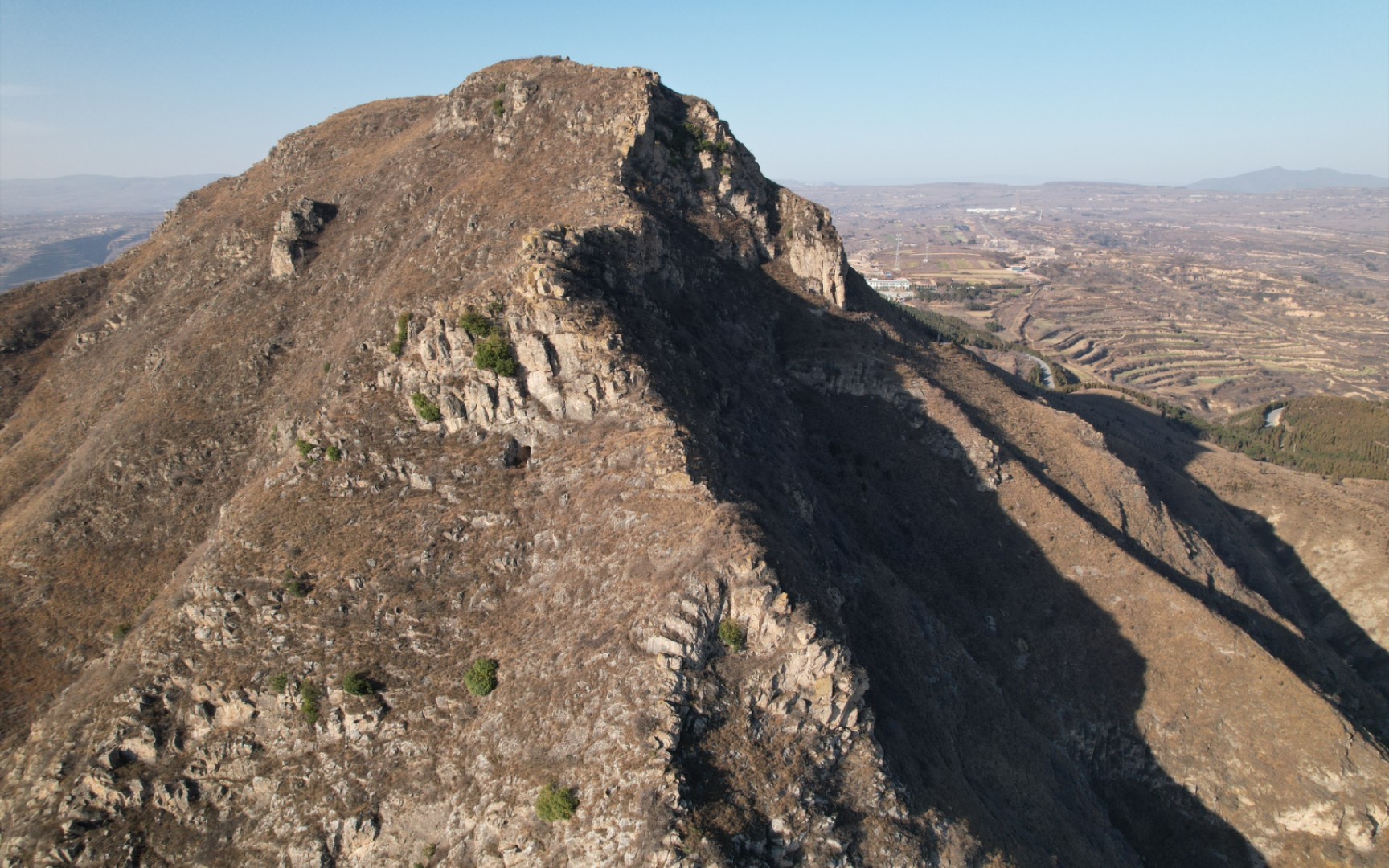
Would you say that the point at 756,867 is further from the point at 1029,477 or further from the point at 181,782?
the point at 1029,477

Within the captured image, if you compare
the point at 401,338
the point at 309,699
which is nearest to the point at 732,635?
the point at 309,699

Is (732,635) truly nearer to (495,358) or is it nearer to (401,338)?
(495,358)

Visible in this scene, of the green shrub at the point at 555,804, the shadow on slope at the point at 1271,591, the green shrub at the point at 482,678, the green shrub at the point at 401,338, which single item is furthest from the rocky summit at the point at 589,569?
the green shrub at the point at 482,678

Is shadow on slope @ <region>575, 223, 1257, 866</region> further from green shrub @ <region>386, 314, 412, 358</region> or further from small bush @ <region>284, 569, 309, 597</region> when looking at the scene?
small bush @ <region>284, 569, 309, 597</region>

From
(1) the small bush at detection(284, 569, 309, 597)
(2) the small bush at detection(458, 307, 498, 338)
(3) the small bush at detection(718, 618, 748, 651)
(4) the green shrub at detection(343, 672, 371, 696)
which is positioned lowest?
(4) the green shrub at detection(343, 672, 371, 696)

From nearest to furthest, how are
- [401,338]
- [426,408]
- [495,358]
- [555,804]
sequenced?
[555,804] → [495,358] → [426,408] → [401,338]

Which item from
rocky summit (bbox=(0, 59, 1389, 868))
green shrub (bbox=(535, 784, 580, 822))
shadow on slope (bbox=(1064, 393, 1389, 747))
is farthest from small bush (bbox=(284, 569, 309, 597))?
shadow on slope (bbox=(1064, 393, 1389, 747))

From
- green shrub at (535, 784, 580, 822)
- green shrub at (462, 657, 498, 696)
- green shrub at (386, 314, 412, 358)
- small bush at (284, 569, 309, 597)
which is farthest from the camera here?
green shrub at (386, 314, 412, 358)
